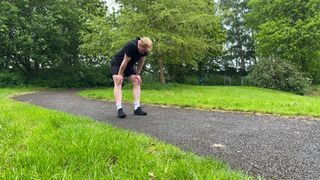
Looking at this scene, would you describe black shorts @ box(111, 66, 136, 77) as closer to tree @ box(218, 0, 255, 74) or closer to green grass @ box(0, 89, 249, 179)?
green grass @ box(0, 89, 249, 179)

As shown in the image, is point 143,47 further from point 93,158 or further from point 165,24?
point 165,24

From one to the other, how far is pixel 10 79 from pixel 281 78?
59.8 feet

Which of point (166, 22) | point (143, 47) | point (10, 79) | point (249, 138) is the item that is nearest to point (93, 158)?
point (249, 138)

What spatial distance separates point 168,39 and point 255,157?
13198 mm

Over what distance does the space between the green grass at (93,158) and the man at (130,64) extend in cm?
214

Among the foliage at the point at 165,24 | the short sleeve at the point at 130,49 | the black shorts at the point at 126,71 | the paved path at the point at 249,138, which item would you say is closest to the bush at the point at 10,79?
the foliage at the point at 165,24

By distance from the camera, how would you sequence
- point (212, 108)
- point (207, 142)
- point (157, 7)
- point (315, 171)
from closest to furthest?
point (315, 171), point (207, 142), point (212, 108), point (157, 7)

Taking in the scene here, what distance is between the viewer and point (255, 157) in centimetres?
331

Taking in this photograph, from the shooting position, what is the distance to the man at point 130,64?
5828mm

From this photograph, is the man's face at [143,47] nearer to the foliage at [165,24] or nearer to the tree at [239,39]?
the foliage at [165,24]

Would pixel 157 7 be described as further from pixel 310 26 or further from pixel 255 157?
pixel 310 26

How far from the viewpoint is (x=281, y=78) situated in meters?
24.0

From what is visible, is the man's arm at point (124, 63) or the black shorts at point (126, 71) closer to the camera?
the man's arm at point (124, 63)

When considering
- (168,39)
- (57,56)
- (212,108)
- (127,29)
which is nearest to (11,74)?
(57,56)
